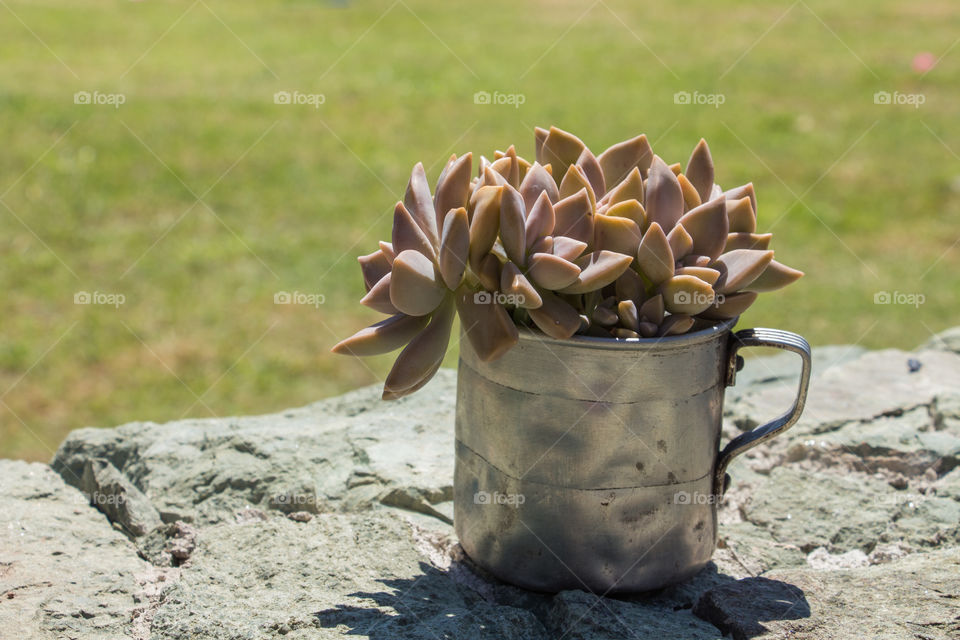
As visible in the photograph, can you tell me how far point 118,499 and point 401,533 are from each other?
0.50m

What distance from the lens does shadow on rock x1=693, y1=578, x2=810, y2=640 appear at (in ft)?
4.59

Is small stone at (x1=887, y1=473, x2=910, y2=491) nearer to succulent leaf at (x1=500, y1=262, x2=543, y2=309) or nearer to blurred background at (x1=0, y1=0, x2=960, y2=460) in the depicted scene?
succulent leaf at (x1=500, y1=262, x2=543, y2=309)

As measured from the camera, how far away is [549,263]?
1.30 meters

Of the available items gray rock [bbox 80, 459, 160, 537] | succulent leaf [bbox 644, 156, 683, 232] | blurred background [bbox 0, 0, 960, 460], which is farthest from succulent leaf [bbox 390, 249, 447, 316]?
blurred background [bbox 0, 0, 960, 460]

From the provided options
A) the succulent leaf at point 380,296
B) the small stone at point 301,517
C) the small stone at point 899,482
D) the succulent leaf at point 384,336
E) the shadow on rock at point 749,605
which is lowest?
the shadow on rock at point 749,605

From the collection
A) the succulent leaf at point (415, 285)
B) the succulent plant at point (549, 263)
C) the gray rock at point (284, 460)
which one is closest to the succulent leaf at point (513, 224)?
the succulent plant at point (549, 263)

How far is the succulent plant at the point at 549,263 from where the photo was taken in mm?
1319

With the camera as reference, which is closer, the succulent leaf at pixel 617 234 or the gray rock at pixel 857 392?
the succulent leaf at pixel 617 234

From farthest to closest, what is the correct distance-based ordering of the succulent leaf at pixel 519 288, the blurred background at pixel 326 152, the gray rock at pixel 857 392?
the blurred background at pixel 326 152
the gray rock at pixel 857 392
the succulent leaf at pixel 519 288

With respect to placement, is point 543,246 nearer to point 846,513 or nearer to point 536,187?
point 536,187

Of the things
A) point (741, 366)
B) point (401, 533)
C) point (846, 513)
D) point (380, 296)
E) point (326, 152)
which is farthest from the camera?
point (326, 152)

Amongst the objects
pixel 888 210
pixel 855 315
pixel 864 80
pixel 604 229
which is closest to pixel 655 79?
pixel 864 80

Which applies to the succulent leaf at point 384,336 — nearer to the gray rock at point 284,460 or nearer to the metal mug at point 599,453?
the metal mug at point 599,453

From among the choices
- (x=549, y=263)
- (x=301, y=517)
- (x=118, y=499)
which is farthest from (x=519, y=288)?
(x=118, y=499)
